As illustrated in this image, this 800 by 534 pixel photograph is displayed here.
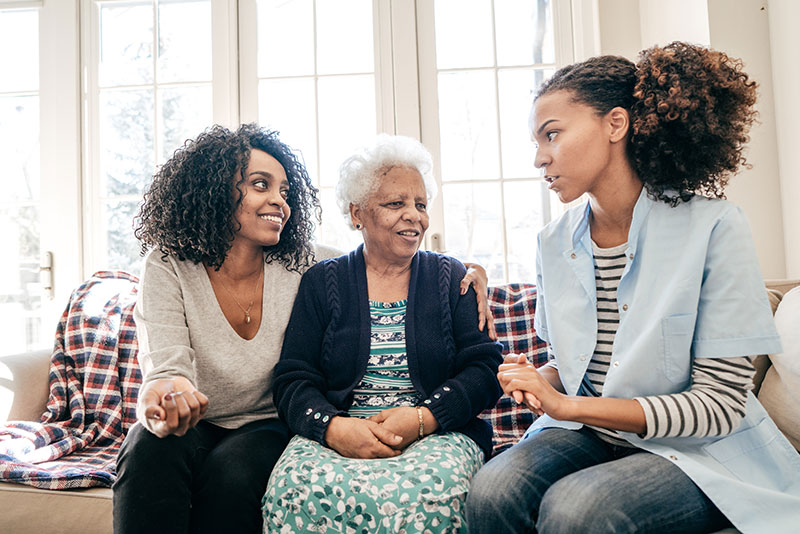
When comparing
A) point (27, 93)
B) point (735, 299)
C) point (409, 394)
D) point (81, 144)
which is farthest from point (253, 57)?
point (735, 299)

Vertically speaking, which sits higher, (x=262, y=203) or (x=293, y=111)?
(x=293, y=111)

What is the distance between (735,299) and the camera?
108cm

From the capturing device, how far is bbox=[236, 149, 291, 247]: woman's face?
161cm

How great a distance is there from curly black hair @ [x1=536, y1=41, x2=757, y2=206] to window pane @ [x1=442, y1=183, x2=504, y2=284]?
145 centimetres

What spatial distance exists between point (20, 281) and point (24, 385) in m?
1.22

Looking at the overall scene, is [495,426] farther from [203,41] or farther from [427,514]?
[203,41]

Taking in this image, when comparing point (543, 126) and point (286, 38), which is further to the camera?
point (286, 38)

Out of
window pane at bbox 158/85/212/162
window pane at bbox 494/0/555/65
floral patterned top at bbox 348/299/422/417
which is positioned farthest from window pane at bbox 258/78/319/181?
floral patterned top at bbox 348/299/422/417

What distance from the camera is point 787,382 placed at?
1.49 meters

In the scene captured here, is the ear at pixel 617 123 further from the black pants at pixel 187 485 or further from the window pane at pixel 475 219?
the window pane at pixel 475 219

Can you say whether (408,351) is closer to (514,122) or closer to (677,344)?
(677,344)

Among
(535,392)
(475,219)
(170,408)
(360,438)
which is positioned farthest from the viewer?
(475,219)

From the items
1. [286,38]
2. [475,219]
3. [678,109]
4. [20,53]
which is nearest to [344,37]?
[286,38]

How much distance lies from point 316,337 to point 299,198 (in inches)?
18.3
